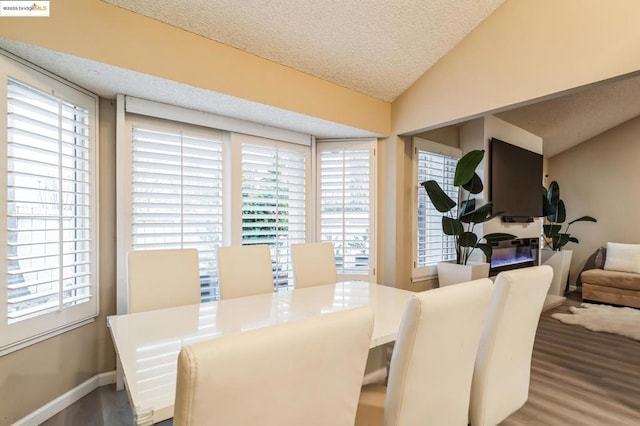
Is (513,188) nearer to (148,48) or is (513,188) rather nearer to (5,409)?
(148,48)

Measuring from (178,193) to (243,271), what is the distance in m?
0.95

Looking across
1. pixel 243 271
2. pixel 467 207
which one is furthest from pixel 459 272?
pixel 243 271

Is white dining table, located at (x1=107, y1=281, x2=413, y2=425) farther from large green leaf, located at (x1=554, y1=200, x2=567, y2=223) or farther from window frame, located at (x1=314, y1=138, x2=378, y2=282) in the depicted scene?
large green leaf, located at (x1=554, y1=200, x2=567, y2=223)

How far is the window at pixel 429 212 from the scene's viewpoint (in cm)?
383

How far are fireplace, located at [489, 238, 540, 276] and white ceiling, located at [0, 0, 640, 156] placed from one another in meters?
2.55

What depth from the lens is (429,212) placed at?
3996 mm

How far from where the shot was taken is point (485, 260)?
3986 millimetres

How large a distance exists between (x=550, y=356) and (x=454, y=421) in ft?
7.44

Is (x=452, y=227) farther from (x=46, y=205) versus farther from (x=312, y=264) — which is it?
(x=46, y=205)

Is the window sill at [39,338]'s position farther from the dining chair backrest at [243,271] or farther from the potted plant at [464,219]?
the potted plant at [464,219]

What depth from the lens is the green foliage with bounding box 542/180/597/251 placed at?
523cm

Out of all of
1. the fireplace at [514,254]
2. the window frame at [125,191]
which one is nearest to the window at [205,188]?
the window frame at [125,191]

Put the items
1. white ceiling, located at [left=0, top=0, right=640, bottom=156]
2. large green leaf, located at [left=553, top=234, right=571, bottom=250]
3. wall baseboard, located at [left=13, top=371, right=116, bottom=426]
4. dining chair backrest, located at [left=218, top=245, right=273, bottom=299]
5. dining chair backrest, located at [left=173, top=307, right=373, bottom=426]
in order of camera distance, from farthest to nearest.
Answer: large green leaf, located at [left=553, top=234, right=571, bottom=250] → dining chair backrest, located at [left=218, top=245, right=273, bottom=299] → white ceiling, located at [left=0, top=0, right=640, bottom=156] → wall baseboard, located at [left=13, top=371, right=116, bottom=426] → dining chair backrest, located at [left=173, top=307, right=373, bottom=426]

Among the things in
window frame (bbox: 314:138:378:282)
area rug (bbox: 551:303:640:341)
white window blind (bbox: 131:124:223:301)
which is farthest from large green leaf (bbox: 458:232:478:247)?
white window blind (bbox: 131:124:223:301)
